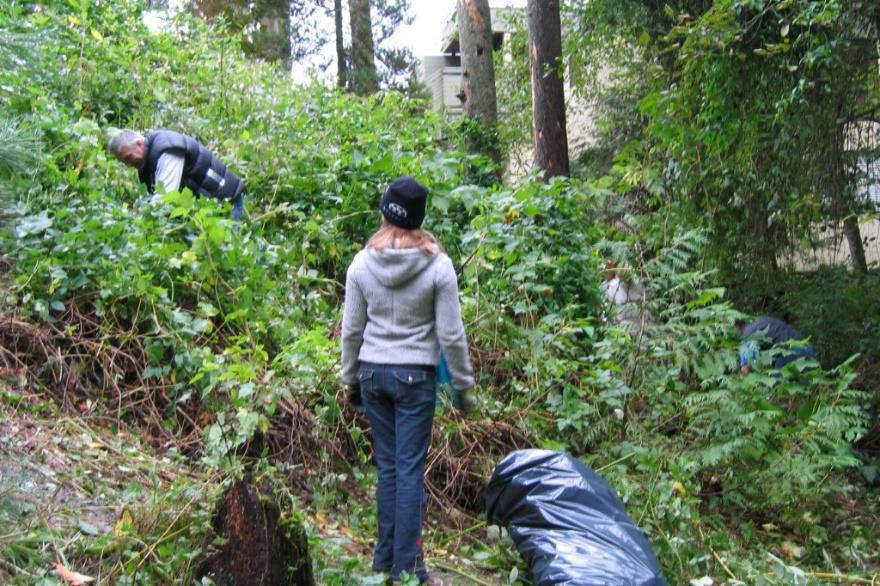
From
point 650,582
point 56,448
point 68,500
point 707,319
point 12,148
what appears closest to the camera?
point 12,148

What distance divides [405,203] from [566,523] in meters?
1.66

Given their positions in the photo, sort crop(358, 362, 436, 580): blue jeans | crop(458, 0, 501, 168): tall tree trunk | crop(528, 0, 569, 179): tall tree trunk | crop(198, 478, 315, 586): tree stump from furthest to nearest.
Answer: crop(458, 0, 501, 168): tall tree trunk, crop(528, 0, 569, 179): tall tree trunk, crop(358, 362, 436, 580): blue jeans, crop(198, 478, 315, 586): tree stump

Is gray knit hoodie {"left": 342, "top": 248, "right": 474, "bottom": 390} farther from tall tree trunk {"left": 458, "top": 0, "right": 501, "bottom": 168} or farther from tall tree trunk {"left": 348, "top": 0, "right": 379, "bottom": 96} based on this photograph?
tall tree trunk {"left": 348, "top": 0, "right": 379, "bottom": 96}

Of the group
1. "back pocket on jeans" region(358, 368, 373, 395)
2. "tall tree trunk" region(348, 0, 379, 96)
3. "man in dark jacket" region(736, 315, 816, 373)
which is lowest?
"man in dark jacket" region(736, 315, 816, 373)

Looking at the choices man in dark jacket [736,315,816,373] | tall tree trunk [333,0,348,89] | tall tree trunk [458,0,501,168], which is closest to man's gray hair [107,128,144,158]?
man in dark jacket [736,315,816,373]

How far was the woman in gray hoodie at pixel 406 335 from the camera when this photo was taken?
13.1 feet

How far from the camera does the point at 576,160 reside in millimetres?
16469

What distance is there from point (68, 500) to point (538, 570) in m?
2.22

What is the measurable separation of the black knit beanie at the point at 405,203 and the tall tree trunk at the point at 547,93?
6.54 metres

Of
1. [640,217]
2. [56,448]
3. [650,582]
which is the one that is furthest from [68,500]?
[640,217]

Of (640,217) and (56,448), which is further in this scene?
(640,217)

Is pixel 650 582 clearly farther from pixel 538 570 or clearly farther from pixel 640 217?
pixel 640 217

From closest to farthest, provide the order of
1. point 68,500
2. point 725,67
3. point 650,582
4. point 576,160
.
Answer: point 650,582
point 68,500
point 725,67
point 576,160

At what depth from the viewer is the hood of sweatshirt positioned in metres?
3.98
